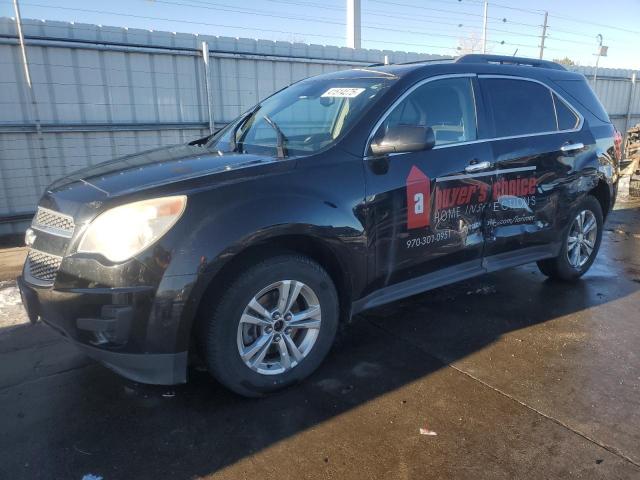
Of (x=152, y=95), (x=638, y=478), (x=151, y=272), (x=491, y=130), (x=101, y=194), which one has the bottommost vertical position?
(x=638, y=478)

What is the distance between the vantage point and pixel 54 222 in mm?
2684

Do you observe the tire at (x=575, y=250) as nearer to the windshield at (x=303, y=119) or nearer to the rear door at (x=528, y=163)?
the rear door at (x=528, y=163)

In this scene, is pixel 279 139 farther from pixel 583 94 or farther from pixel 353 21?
pixel 353 21

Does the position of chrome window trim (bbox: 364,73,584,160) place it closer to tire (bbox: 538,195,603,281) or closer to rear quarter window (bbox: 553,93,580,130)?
rear quarter window (bbox: 553,93,580,130)

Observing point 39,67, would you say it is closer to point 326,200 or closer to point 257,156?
point 257,156

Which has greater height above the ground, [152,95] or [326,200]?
[152,95]

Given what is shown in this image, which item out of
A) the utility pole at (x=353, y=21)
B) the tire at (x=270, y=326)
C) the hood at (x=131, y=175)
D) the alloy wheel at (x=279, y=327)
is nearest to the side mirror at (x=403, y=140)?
the hood at (x=131, y=175)

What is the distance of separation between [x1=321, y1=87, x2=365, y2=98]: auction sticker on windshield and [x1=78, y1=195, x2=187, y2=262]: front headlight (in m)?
1.59

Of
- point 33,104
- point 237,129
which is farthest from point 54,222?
point 33,104

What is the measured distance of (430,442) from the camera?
8.36 feet

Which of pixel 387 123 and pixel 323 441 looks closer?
pixel 323 441

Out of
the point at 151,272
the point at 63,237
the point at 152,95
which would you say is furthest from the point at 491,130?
the point at 152,95

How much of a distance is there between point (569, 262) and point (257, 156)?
10.8 ft

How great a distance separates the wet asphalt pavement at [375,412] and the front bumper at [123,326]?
15.0 inches
